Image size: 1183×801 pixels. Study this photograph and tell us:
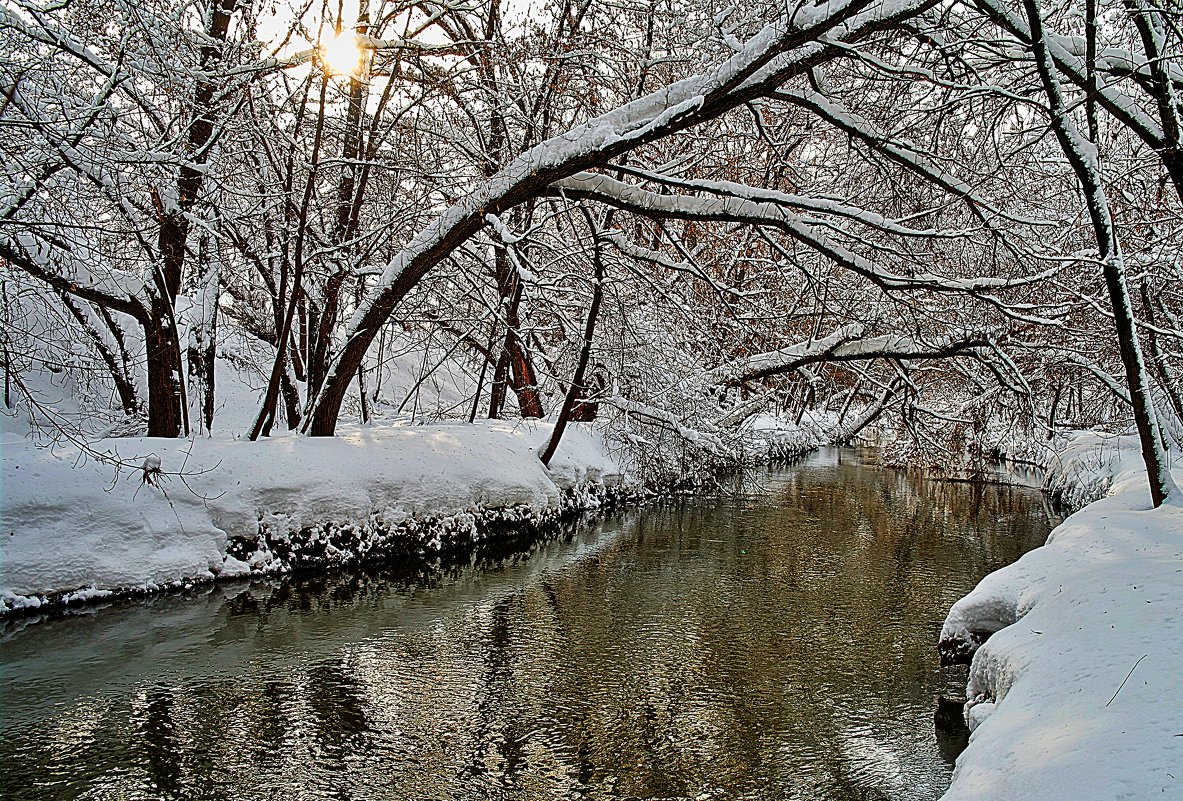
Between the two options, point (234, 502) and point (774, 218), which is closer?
point (774, 218)

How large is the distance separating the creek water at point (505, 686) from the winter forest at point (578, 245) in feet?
2.84

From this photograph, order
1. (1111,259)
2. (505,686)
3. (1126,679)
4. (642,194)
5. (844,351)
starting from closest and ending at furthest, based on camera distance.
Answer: (1126,679), (505,686), (1111,259), (642,194), (844,351)

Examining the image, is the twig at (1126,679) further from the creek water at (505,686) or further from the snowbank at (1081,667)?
the creek water at (505,686)

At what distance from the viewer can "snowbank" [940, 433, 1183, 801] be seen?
337cm

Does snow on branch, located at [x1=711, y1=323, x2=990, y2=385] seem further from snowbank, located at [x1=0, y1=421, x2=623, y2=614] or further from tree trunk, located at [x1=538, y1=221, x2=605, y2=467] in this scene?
snowbank, located at [x1=0, y1=421, x2=623, y2=614]

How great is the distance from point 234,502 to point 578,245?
6.85 metres

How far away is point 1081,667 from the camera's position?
449 centimetres

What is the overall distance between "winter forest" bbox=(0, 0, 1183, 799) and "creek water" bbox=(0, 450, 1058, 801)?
0.87 metres

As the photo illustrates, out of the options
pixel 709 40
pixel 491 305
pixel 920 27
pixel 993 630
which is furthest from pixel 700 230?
pixel 993 630

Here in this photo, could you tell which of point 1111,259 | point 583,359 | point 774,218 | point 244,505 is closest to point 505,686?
point 244,505

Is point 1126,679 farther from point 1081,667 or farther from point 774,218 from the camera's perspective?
point 774,218

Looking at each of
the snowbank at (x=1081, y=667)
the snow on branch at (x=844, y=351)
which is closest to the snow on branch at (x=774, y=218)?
the snow on branch at (x=844, y=351)

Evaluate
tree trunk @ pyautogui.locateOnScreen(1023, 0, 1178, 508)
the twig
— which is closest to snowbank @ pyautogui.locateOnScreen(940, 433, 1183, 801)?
the twig

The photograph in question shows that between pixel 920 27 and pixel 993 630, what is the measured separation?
6422 mm
